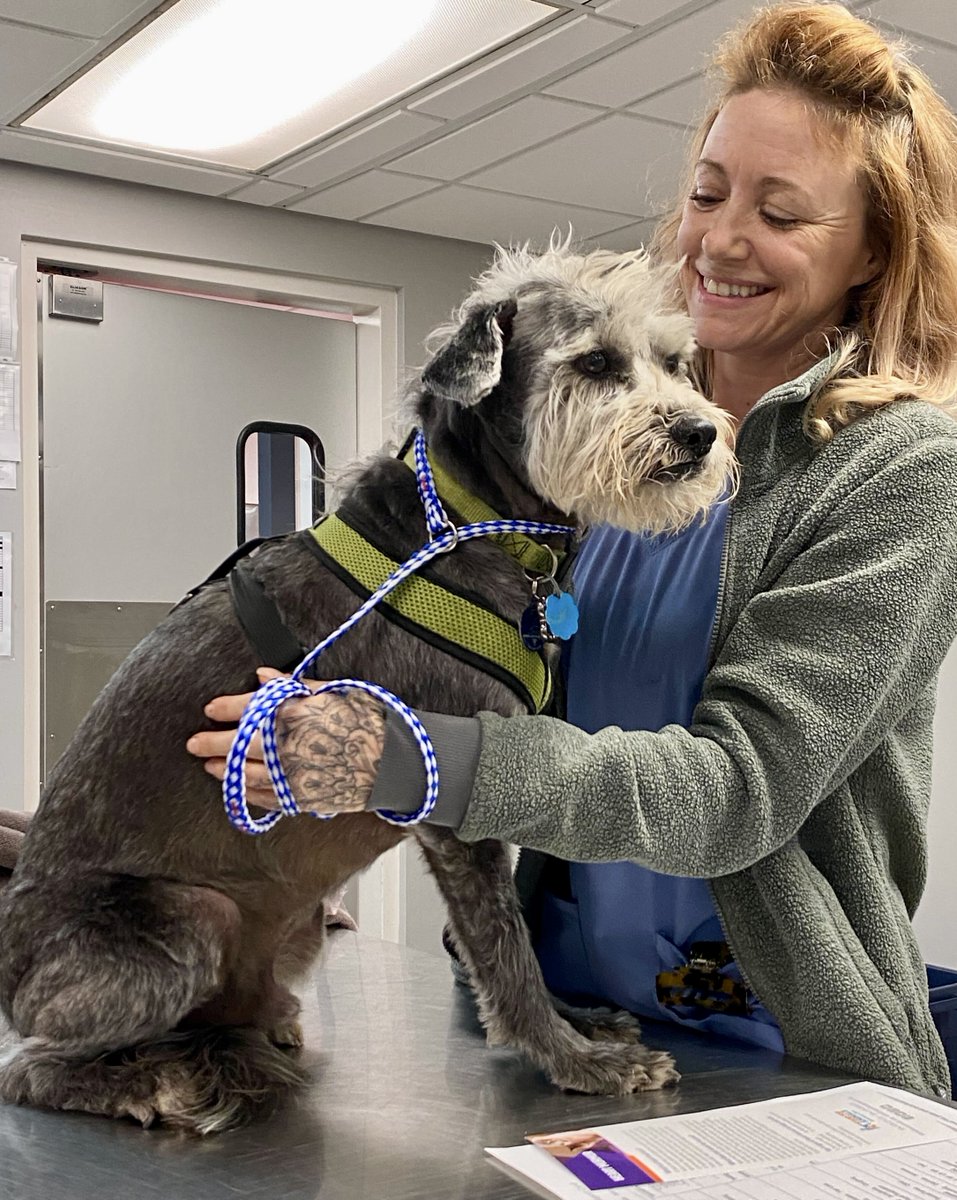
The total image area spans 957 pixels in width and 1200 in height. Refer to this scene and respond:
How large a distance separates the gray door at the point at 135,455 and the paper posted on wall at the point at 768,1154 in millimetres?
3939

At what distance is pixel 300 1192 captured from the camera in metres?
1.22

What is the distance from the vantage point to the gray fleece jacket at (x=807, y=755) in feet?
4.44

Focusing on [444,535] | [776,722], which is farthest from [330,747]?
[776,722]

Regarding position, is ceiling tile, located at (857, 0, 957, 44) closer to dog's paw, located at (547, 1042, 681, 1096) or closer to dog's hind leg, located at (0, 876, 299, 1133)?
dog's paw, located at (547, 1042, 681, 1096)

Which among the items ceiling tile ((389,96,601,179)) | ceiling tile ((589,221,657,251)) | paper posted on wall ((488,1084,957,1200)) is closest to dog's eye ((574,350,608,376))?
paper posted on wall ((488,1084,957,1200))

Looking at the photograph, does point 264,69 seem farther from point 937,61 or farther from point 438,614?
point 438,614

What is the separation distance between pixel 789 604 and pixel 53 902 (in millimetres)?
855

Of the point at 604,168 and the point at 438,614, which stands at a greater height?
the point at 604,168

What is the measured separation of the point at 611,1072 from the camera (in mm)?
1482

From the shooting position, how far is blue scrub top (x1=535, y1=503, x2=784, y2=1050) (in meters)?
1.63

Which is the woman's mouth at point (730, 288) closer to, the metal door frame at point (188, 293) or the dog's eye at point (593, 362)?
the dog's eye at point (593, 362)

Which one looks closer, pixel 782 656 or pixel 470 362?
pixel 782 656

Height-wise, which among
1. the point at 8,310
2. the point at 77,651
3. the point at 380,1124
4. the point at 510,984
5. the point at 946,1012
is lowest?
the point at 946,1012

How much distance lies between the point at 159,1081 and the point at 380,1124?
232mm
